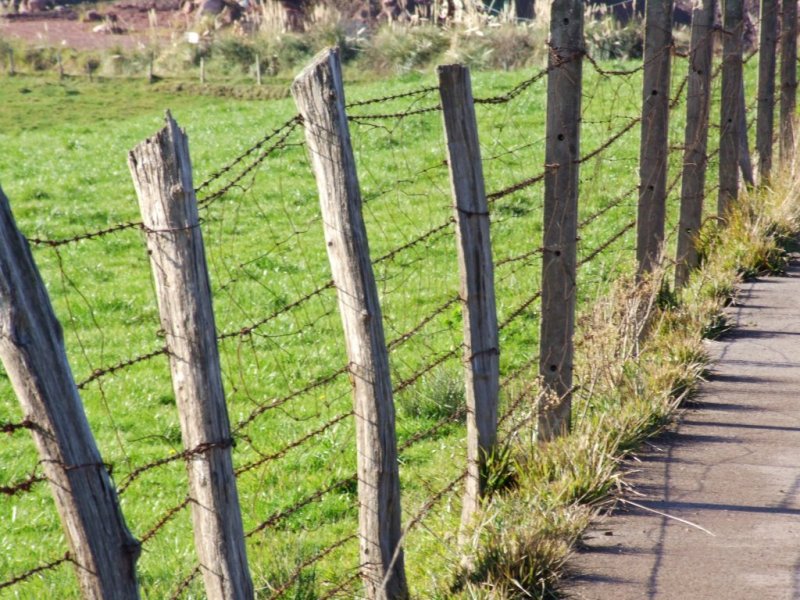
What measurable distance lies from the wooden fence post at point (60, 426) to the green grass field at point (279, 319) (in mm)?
833

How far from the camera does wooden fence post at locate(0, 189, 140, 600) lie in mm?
2719

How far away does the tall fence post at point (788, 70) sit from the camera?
11367mm

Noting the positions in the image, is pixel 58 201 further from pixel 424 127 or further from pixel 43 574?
pixel 43 574

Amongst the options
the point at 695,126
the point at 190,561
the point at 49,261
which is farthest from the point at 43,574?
the point at 49,261

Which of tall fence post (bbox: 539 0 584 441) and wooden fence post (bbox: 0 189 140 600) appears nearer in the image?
wooden fence post (bbox: 0 189 140 600)

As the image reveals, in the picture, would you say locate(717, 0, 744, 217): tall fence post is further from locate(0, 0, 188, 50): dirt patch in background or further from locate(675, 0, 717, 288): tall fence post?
locate(0, 0, 188, 50): dirt patch in background

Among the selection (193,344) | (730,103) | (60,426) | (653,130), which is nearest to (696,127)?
(653,130)

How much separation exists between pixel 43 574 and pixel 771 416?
355cm

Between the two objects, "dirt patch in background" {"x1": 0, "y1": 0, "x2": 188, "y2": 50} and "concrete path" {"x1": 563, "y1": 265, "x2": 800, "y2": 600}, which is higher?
"dirt patch in background" {"x1": 0, "y1": 0, "x2": 188, "y2": 50}

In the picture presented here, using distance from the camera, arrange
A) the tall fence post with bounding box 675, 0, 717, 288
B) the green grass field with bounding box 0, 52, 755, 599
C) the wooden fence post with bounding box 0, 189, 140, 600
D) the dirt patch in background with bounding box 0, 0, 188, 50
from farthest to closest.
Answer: the dirt patch in background with bounding box 0, 0, 188, 50 < the tall fence post with bounding box 675, 0, 717, 288 < the green grass field with bounding box 0, 52, 755, 599 < the wooden fence post with bounding box 0, 189, 140, 600

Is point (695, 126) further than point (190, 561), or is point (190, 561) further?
point (695, 126)

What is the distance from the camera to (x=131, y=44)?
43500mm

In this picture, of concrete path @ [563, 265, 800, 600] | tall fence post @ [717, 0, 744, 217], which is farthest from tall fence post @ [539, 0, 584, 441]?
tall fence post @ [717, 0, 744, 217]

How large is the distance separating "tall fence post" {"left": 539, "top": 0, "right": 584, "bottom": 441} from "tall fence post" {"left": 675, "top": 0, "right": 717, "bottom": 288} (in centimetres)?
260
